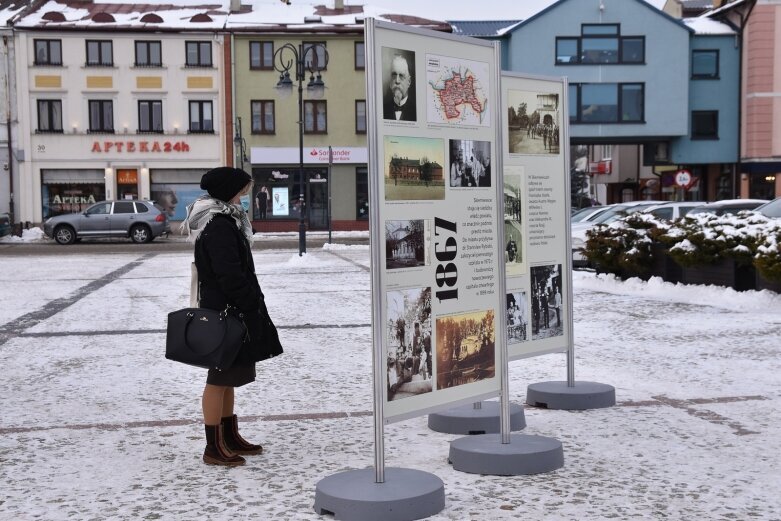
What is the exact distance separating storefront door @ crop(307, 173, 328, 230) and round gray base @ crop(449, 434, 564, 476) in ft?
136

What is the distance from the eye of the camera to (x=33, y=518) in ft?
14.3

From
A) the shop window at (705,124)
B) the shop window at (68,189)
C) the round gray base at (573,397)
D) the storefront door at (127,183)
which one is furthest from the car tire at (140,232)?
the round gray base at (573,397)

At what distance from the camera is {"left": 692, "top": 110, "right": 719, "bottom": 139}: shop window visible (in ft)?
149

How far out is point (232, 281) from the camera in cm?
508

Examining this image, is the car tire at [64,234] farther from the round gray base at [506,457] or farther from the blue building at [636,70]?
the round gray base at [506,457]

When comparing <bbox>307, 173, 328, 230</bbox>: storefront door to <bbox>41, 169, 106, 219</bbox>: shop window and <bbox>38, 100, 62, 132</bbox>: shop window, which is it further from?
<bbox>38, 100, 62, 132</bbox>: shop window

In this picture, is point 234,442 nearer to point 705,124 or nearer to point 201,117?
point 201,117

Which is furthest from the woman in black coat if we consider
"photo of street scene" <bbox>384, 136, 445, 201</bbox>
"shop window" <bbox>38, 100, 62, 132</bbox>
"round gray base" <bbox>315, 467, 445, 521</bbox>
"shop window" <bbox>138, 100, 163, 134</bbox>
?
"shop window" <bbox>38, 100, 62, 132</bbox>

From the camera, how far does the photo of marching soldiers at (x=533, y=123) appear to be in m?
5.94

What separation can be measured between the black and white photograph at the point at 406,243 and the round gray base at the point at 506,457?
114 centimetres

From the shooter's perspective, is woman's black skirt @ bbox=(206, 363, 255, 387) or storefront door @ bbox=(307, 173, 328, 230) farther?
storefront door @ bbox=(307, 173, 328, 230)

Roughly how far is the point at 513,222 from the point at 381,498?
88.1 inches

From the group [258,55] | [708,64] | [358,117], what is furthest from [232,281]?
[708,64]

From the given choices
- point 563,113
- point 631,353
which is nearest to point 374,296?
point 563,113
